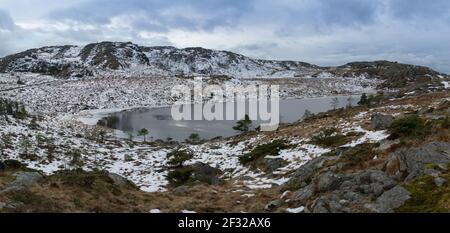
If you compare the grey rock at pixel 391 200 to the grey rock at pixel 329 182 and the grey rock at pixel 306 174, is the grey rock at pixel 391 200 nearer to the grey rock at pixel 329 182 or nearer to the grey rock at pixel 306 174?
the grey rock at pixel 329 182

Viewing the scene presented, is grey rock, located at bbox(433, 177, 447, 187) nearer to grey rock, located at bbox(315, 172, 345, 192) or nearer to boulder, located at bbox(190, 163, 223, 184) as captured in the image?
grey rock, located at bbox(315, 172, 345, 192)

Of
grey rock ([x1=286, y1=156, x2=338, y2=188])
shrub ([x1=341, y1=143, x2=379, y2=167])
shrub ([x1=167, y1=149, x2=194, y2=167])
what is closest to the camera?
shrub ([x1=341, y1=143, x2=379, y2=167])

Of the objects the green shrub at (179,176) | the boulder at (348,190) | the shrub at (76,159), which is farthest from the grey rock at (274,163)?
the shrub at (76,159)

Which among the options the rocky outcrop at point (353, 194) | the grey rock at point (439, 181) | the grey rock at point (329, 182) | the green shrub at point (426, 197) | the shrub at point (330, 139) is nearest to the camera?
the green shrub at point (426, 197)

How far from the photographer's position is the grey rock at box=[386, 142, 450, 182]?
52.5 feet

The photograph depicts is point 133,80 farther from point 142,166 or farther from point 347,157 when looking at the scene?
point 347,157

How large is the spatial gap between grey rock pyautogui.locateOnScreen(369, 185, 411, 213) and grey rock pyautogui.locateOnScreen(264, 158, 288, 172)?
51.9 ft

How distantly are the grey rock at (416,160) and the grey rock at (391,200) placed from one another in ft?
3.97

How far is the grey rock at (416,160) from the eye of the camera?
52.5 feet

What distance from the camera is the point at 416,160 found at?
16656 millimetres

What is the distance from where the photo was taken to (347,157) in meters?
23.8

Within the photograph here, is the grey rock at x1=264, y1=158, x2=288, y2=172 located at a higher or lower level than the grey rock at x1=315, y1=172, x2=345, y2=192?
lower

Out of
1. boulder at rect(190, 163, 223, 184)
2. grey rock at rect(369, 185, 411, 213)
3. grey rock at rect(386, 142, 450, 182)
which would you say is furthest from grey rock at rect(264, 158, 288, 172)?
grey rock at rect(369, 185, 411, 213)

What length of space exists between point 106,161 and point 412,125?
29.9 metres
